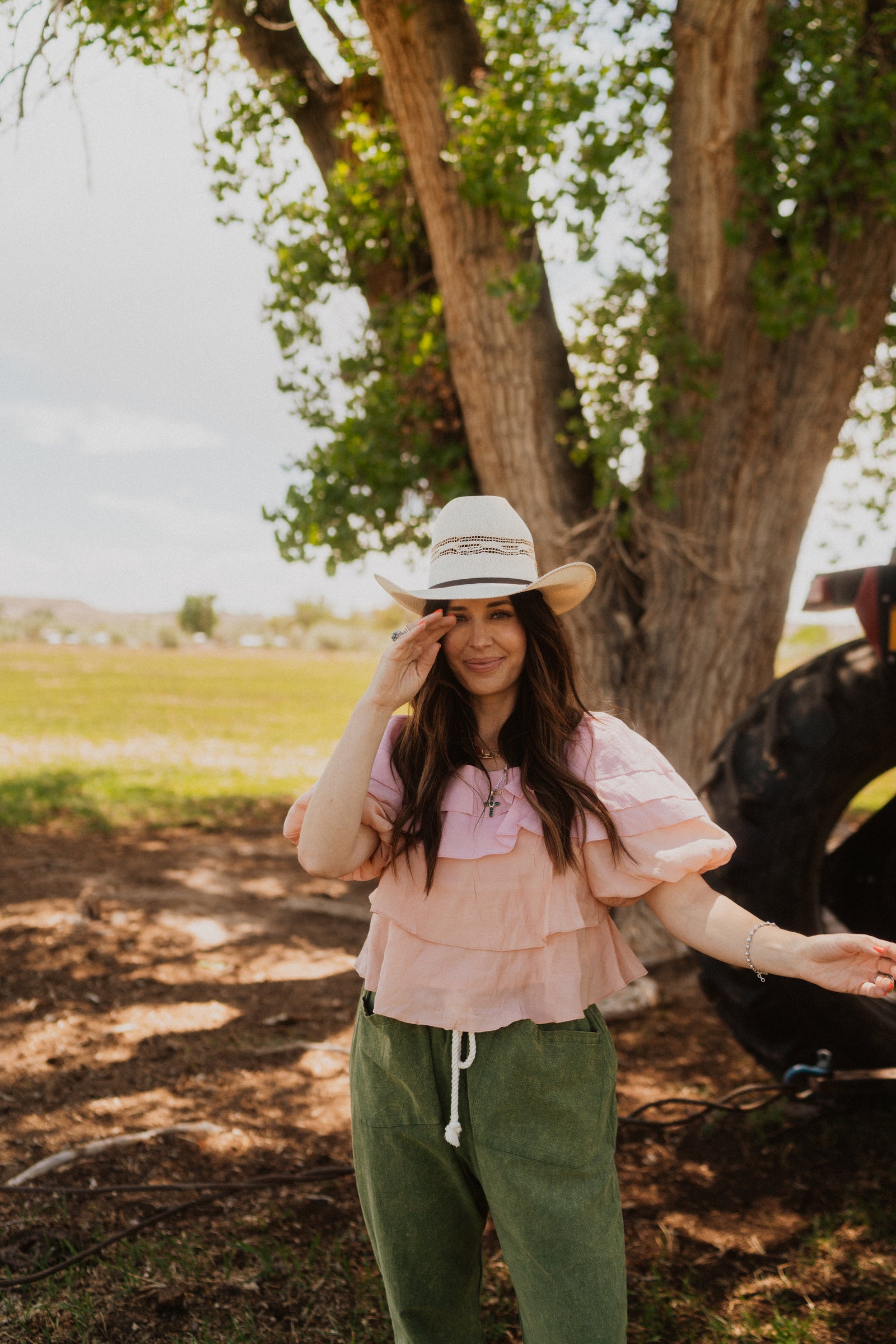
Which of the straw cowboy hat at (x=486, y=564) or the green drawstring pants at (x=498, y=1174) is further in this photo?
the straw cowboy hat at (x=486, y=564)

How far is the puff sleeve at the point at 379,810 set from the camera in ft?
6.01

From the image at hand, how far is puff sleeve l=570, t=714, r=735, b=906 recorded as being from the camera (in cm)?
172

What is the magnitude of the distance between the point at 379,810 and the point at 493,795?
0.70 feet

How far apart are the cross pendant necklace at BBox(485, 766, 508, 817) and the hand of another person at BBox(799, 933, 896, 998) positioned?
567 millimetres

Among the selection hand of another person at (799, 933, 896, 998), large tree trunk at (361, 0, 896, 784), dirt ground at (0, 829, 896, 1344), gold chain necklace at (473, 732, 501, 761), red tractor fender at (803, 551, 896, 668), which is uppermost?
large tree trunk at (361, 0, 896, 784)

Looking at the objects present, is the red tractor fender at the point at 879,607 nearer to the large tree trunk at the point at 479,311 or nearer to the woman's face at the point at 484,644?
the woman's face at the point at 484,644

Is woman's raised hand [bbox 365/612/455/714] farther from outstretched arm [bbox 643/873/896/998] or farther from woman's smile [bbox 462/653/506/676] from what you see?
outstretched arm [bbox 643/873/896/998]

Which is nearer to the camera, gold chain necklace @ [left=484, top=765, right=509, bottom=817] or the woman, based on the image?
the woman

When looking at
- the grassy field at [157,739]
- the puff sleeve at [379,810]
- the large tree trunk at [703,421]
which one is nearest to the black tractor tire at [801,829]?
the puff sleeve at [379,810]

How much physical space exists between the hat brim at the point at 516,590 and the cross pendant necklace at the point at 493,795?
0.34 meters

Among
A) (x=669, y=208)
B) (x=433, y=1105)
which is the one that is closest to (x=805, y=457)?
(x=669, y=208)

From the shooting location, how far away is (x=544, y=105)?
4051 millimetres

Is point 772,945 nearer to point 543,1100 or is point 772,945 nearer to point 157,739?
point 543,1100

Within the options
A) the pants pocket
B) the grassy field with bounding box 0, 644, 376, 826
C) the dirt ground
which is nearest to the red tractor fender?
the dirt ground
